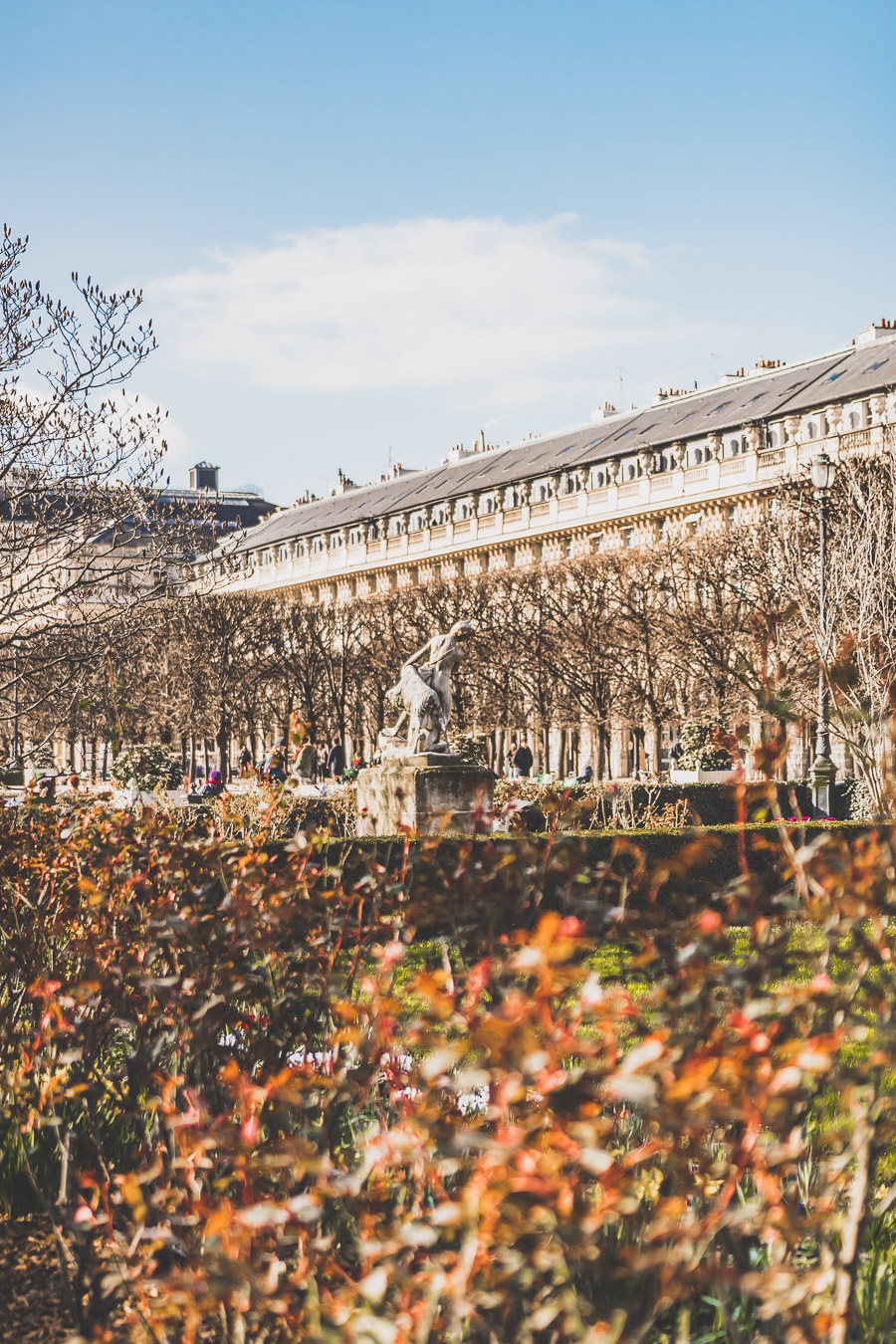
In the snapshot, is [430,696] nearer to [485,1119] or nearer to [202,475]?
[485,1119]

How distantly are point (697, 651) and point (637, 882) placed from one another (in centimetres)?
3353

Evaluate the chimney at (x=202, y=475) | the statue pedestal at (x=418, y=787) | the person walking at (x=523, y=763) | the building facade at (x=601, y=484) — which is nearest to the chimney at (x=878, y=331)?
the building facade at (x=601, y=484)

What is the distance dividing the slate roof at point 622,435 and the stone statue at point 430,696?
86.0ft

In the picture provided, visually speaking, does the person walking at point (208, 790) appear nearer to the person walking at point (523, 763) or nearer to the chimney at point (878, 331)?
the person walking at point (523, 763)

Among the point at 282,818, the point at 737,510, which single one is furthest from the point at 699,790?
the point at 737,510

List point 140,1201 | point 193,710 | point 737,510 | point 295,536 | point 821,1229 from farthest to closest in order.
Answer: point 295,536
point 737,510
point 193,710
point 821,1229
point 140,1201

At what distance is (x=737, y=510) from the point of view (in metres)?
50.0

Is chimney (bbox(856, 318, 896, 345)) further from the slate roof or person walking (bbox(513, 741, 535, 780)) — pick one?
person walking (bbox(513, 741, 535, 780))

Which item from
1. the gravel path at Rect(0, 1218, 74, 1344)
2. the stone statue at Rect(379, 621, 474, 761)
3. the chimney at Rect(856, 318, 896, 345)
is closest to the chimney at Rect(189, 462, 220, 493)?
the chimney at Rect(856, 318, 896, 345)

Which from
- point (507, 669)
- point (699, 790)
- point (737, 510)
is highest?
point (737, 510)

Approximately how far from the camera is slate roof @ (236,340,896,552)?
45969 millimetres

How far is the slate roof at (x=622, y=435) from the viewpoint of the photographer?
45969 mm

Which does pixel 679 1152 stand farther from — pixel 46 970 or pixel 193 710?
pixel 193 710

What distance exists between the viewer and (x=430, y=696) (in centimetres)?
1727
